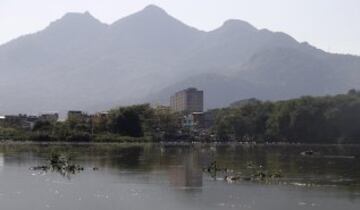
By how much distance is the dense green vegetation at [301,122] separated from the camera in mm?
121750

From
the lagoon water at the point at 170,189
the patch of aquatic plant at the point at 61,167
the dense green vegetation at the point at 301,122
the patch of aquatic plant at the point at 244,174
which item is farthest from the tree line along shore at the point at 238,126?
the lagoon water at the point at 170,189

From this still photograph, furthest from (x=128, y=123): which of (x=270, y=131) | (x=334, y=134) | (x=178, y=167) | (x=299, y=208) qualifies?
(x=299, y=208)

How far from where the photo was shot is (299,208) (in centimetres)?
2934

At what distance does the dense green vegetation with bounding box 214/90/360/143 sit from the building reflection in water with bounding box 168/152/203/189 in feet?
234

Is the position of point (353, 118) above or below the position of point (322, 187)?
above

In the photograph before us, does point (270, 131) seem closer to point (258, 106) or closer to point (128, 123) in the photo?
point (258, 106)

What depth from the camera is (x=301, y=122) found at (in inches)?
4870

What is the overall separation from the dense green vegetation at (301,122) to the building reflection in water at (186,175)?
71.4 metres

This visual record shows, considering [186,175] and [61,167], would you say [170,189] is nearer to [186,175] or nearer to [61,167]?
[186,175]

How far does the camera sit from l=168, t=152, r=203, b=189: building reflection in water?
37.9m

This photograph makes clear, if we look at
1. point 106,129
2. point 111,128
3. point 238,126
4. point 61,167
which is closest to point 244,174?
point 61,167

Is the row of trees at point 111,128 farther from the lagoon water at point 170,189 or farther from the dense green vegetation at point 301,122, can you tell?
the lagoon water at point 170,189

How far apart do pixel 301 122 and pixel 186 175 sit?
8273 cm

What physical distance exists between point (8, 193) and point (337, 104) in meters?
98.0
